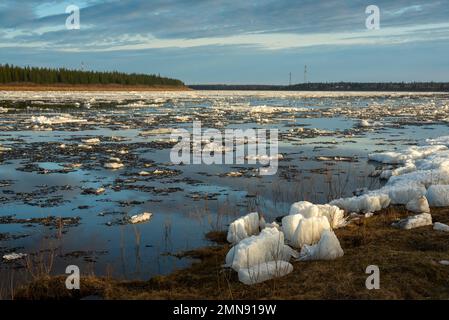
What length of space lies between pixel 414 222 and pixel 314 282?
2.43m

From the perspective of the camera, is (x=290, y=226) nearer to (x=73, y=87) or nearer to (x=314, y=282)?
(x=314, y=282)

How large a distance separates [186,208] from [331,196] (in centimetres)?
246

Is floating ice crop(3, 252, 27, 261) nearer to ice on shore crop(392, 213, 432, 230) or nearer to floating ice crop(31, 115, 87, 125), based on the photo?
ice on shore crop(392, 213, 432, 230)

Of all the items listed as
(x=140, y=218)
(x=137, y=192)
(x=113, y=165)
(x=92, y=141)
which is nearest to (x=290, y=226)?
(x=140, y=218)

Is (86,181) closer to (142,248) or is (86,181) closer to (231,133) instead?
(142,248)

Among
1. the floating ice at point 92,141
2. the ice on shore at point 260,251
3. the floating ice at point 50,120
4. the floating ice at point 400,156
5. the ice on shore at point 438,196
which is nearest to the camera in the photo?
the ice on shore at point 260,251

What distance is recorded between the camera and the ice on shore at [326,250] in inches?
211

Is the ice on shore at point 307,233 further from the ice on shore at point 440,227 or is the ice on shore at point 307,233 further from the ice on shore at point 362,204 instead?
the ice on shore at point 362,204

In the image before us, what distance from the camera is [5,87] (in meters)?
67.7

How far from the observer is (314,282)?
4.67 metres

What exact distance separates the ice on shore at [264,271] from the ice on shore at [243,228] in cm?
117

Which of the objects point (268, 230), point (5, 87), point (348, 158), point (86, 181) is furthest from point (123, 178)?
point (5, 87)

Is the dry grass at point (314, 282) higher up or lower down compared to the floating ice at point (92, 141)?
lower down

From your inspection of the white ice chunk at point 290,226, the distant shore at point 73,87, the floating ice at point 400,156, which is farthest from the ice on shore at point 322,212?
the distant shore at point 73,87
